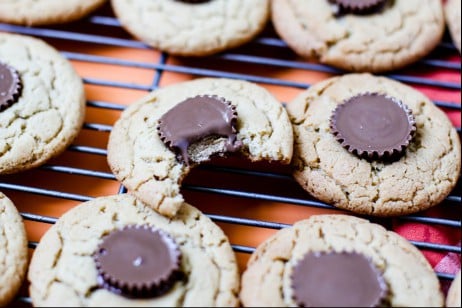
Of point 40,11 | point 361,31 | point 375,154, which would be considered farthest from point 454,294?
point 40,11

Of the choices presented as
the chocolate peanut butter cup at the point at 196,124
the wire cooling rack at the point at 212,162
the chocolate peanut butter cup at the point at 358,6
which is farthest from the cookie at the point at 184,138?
the chocolate peanut butter cup at the point at 358,6

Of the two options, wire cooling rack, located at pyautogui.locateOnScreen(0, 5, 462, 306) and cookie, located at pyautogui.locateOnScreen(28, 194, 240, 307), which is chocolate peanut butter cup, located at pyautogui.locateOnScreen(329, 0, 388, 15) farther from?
cookie, located at pyautogui.locateOnScreen(28, 194, 240, 307)

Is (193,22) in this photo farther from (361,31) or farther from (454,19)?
(454,19)

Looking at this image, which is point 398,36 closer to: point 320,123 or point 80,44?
point 320,123

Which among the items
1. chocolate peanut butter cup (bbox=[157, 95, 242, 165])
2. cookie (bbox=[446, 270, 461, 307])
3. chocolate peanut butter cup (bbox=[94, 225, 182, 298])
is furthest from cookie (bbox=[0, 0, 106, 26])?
cookie (bbox=[446, 270, 461, 307])

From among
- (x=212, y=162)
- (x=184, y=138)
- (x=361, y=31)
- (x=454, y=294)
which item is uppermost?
(x=361, y=31)

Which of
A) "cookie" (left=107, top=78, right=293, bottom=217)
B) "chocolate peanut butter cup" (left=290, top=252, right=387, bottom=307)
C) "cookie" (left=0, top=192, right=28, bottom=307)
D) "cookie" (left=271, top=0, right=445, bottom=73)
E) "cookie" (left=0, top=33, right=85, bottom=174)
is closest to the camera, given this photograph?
"chocolate peanut butter cup" (left=290, top=252, right=387, bottom=307)

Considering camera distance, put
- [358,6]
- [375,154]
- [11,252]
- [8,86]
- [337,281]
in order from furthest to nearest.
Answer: [358,6] → [8,86] → [375,154] → [11,252] → [337,281]

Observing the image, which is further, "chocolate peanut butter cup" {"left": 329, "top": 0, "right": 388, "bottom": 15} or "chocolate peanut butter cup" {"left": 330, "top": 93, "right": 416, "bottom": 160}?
"chocolate peanut butter cup" {"left": 329, "top": 0, "right": 388, "bottom": 15}
